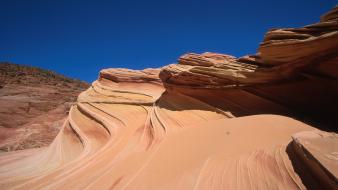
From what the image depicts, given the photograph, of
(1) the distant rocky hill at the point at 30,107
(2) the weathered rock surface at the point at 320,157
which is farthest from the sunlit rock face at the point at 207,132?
(1) the distant rocky hill at the point at 30,107

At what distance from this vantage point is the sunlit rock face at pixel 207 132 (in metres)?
3.18

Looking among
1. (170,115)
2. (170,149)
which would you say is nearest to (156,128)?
(170,115)

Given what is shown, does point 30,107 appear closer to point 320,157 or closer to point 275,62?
point 275,62

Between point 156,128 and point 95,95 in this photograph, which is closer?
point 156,128

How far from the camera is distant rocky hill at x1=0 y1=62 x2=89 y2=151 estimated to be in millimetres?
13445

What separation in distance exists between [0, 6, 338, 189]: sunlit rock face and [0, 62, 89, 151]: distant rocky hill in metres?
4.83

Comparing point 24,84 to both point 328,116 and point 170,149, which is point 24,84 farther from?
point 328,116

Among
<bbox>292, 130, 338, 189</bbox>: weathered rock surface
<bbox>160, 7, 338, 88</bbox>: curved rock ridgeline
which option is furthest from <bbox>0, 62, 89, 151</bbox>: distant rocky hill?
<bbox>292, 130, 338, 189</bbox>: weathered rock surface

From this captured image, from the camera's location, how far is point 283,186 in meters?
2.70

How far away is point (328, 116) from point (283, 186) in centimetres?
438

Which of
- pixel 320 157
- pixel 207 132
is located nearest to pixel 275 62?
pixel 207 132

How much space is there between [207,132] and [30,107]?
1526cm

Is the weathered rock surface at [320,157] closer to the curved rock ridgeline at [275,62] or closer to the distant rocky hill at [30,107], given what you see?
the curved rock ridgeline at [275,62]

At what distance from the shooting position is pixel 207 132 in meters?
5.31
